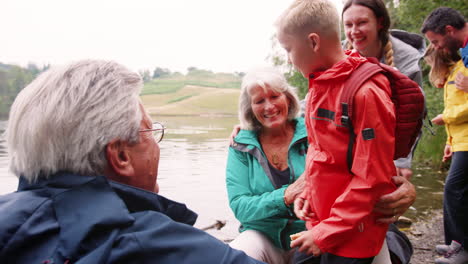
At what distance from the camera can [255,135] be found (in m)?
2.63

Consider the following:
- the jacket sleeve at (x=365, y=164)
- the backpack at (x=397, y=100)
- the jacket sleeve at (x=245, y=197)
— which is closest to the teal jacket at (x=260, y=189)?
the jacket sleeve at (x=245, y=197)

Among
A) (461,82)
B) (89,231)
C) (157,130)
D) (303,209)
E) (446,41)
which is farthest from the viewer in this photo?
(446,41)

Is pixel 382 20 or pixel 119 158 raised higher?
pixel 382 20

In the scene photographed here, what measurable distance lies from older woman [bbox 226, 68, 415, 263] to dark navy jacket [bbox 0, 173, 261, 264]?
3.47 ft

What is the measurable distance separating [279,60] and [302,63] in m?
11.2

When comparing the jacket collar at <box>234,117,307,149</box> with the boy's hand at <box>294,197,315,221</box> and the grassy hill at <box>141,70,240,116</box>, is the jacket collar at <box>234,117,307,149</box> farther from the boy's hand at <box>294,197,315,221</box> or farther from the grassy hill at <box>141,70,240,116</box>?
the grassy hill at <box>141,70,240,116</box>

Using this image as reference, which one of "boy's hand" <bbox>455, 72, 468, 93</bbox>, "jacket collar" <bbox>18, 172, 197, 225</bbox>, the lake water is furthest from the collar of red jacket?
"boy's hand" <bbox>455, 72, 468, 93</bbox>

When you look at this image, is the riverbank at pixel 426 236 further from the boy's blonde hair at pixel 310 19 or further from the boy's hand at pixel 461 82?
the boy's blonde hair at pixel 310 19

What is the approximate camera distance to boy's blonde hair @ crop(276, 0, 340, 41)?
185cm

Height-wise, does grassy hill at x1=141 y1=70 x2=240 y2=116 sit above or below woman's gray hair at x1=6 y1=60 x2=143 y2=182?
below

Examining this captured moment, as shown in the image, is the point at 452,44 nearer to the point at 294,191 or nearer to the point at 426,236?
the point at 426,236

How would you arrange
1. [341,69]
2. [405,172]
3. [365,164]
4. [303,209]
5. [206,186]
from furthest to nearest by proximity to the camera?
A: [206,186], [405,172], [303,209], [341,69], [365,164]

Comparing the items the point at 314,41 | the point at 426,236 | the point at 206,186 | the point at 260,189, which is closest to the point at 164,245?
the point at 314,41

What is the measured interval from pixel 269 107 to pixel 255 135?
0.70 feet
